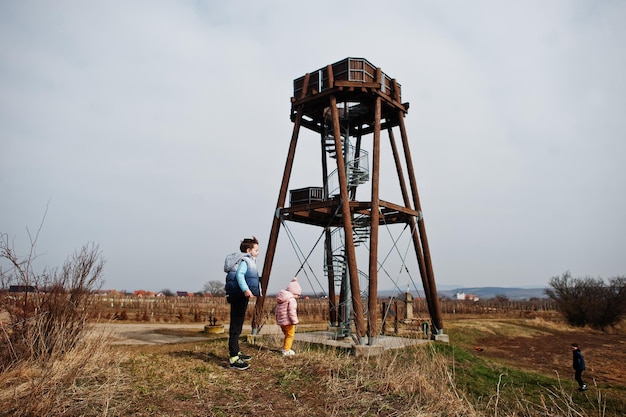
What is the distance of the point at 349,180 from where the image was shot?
16.2m

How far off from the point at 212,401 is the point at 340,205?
9.48 metres

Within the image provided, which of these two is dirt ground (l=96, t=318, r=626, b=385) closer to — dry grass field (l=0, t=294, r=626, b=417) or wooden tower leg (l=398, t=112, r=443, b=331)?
wooden tower leg (l=398, t=112, r=443, b=331)

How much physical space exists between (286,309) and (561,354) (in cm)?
2122

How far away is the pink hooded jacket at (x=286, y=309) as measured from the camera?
844 centimetres

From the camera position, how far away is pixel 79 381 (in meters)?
5.30

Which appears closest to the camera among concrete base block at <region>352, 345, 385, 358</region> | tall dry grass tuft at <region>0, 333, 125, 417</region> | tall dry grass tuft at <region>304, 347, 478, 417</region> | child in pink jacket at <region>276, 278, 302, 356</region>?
tall dry grass tuft at <region>0, 333, 125, 417</region>

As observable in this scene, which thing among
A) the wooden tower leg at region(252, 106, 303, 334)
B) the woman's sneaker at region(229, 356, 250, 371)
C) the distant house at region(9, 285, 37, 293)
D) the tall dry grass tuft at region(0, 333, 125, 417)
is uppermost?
the wooden tower leg at region(252, 106, 303, 334)

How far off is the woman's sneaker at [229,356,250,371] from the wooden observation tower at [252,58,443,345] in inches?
247

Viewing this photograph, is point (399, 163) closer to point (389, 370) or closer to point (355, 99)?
point (355, 99)

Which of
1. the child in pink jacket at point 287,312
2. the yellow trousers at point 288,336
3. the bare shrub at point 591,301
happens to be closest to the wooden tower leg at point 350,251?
the child in pink jacket at point 287,312

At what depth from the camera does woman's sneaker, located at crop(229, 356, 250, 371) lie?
22.4 ft

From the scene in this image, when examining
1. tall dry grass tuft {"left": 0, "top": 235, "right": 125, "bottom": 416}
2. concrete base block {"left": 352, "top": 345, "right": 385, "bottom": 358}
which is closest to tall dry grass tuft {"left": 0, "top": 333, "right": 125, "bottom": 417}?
tall dry grass tuft {"left": 0, "top": 235, "right": 125, "bottom": 416}

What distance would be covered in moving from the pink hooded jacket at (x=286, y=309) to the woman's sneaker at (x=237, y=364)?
1.69 m

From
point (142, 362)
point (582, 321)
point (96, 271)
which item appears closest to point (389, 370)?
point (142, 362)
